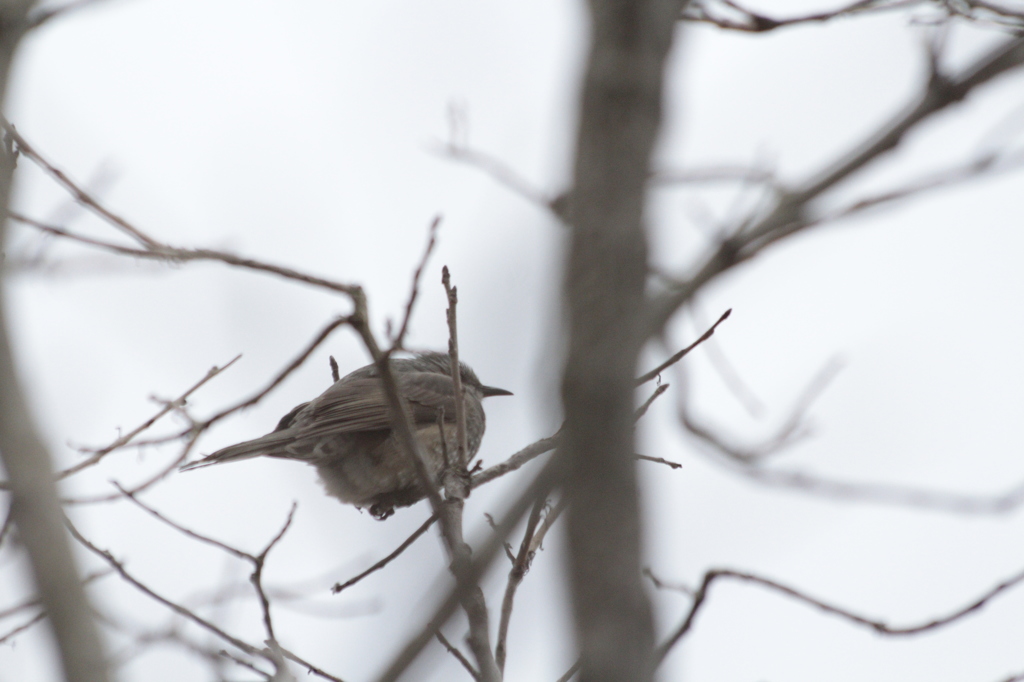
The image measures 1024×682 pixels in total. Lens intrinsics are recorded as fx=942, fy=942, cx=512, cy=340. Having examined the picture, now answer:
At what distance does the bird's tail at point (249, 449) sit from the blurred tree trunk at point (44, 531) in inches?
108

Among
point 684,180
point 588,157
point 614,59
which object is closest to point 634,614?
point 588,157

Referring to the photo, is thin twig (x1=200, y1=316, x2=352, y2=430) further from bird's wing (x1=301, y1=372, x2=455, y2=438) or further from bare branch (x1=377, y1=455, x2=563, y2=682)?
bird's wing (x1=301, y1=372, x2=455, y2=438)

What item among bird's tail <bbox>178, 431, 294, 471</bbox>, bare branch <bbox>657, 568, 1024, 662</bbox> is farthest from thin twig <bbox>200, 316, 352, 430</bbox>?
bird's tail <bbox>178, 431, 294, 471</bbox>

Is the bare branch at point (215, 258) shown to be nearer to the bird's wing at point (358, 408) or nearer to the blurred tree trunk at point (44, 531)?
the blurred tree trunk at point (44, 531)

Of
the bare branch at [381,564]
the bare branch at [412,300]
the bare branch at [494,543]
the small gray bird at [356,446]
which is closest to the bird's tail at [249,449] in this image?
the small gray bird at [356,446]

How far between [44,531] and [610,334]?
54.9 inches

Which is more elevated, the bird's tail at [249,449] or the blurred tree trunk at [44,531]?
the bird's tail at [249,449]

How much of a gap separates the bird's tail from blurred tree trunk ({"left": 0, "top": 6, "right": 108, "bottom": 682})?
2.73 metres

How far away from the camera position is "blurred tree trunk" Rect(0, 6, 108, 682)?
1859 millimetres

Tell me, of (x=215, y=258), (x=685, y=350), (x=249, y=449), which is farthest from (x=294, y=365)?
(x=249, y=449)

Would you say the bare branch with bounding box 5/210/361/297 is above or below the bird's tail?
below

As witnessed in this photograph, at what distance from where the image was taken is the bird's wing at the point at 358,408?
18.9ft

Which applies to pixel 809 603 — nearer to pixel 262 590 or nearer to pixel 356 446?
pixel 262 590

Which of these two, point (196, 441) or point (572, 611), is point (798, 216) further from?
point (196, 441)
